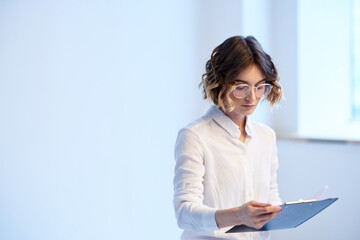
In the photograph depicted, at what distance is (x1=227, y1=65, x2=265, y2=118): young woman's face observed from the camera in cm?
146

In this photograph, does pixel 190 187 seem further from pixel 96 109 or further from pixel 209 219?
pixel 96 109

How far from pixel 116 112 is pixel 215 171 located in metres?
1.02

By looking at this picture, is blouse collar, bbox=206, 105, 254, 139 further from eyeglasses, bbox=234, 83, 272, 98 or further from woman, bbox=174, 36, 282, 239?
eyeglasses, bbox=234, 83, 272, 98

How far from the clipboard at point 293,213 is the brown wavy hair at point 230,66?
1.32ft

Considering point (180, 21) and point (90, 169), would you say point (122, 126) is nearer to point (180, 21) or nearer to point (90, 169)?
point (90, 169)

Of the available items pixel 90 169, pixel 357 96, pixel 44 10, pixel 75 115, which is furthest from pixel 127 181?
pixel 357 96

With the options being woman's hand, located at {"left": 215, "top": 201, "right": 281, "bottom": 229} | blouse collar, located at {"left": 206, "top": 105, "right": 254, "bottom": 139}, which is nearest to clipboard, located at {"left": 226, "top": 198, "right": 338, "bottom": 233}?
woman's hand, located at {"left": 215, "top": 201, "right": 281, "bottom": 229}

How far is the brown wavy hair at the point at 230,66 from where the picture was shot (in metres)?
1.46

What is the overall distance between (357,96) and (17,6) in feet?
8.72

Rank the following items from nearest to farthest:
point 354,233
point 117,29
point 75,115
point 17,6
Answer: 1. point 17,6
2. point 75,115
3. point 117,29
4. point 354,233

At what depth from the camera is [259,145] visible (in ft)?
5.38

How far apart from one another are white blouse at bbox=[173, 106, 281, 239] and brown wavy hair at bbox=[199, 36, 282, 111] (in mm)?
78

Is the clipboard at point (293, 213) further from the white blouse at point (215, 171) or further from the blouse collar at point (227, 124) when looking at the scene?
the blouse collar at point (227, 124)

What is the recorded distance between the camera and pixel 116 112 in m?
2.39
